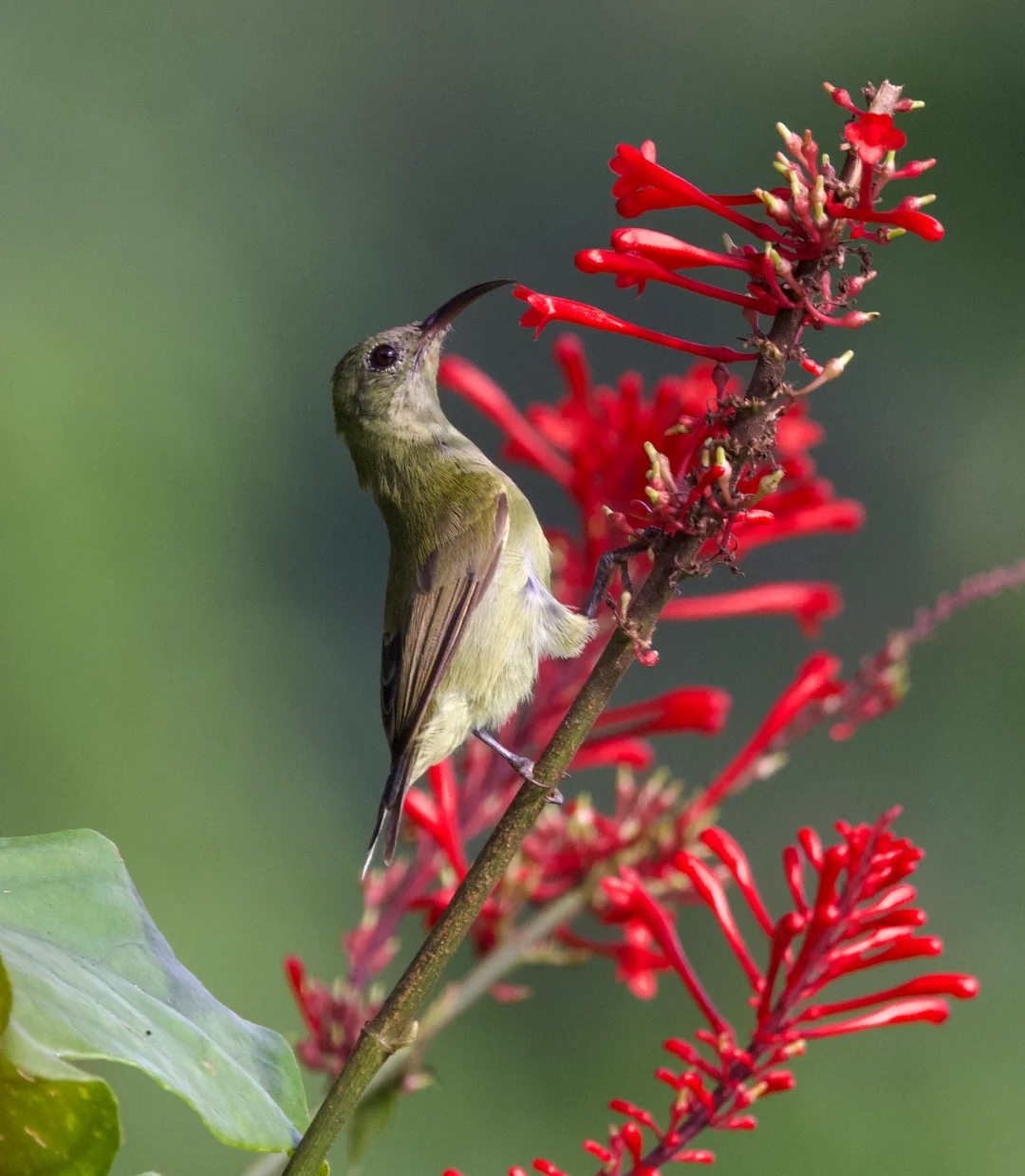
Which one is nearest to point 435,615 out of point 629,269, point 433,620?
point 433,620

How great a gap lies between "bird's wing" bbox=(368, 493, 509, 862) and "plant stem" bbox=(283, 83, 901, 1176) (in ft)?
4.11

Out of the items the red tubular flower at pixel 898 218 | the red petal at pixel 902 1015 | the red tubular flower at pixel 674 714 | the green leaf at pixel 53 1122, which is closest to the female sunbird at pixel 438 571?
the red tubular flower at pixel 674 714

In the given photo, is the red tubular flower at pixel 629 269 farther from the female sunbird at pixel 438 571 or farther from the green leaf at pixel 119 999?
the female sunbird at pixel 438 571

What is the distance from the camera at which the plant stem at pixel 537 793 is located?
1.15m

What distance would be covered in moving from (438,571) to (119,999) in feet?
5.75

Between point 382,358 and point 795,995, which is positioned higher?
point 382,358

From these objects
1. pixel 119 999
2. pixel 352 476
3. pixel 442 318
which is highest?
pixel 442 318

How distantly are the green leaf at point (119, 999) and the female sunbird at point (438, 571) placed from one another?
92 cm

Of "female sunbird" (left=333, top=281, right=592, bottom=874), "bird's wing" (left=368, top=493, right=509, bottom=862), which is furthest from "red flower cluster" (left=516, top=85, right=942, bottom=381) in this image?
"bird's wing" (left=368, top=493, right=509, bottom=862)

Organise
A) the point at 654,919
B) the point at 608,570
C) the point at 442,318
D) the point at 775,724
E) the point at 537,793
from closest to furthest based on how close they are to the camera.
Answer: the point at 537,793, the point at 654,919, the point at 608,570, the point at 775,724, the point at 442,318

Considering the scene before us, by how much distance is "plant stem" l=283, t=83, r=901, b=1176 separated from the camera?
115cm

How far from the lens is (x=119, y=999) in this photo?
112cm

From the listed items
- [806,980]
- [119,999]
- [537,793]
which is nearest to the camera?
[119,999]

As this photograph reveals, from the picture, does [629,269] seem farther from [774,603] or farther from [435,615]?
[435,615]
